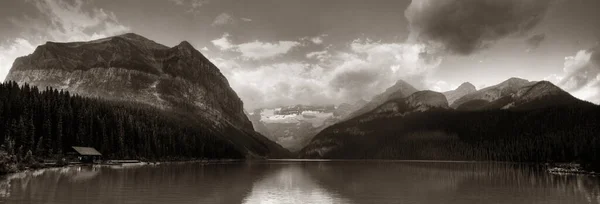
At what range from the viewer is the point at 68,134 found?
144500mm

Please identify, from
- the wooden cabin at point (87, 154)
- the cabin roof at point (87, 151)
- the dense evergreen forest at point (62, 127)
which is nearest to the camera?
the dense evergreen forest at point (62, 127)

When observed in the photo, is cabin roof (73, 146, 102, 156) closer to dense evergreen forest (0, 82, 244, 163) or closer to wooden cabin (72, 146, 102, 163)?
wooden cabin (72, 146, 102, 163)

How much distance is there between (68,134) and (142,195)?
114 meters

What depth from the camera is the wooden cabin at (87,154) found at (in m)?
136

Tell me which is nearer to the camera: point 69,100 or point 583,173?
point 583,173

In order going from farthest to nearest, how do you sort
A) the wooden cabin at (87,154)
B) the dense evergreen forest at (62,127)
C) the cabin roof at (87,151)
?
the wooden cabin at (87,154) < the cabin roof at (87,151) < the dense evergreen forest at (62,127)

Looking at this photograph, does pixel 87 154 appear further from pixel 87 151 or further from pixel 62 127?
pixel 62 127

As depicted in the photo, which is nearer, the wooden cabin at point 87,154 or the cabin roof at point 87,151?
the cabin roof at point 87,151

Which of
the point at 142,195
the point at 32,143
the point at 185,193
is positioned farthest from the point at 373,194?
the point at 32,143

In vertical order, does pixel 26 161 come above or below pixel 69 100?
below

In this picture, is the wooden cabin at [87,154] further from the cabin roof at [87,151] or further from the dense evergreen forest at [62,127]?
the dense evergreen forest at [62,127]

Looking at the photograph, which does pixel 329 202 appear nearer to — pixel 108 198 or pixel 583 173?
pixel 108 198

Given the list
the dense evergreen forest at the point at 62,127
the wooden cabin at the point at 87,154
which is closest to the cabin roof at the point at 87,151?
the wooden cabin at the point at 87,154

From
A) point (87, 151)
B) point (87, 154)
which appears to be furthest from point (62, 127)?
point (87, 154)
